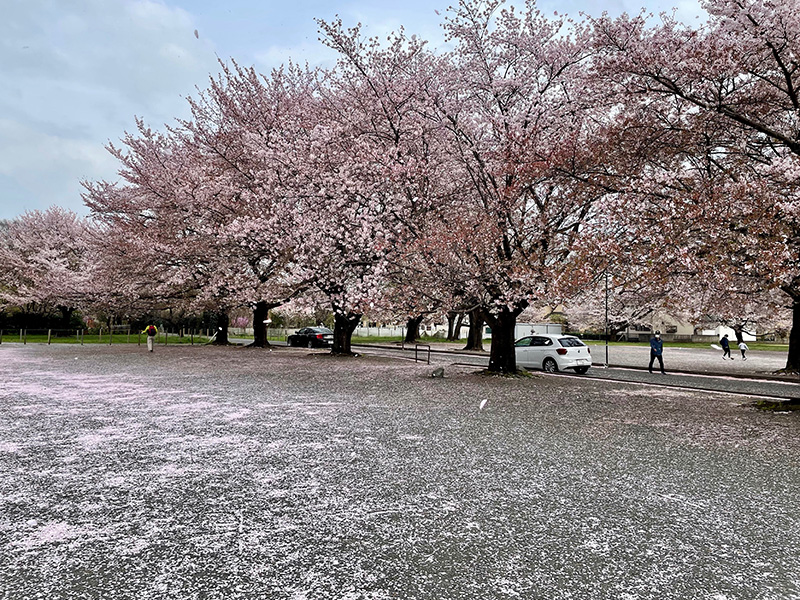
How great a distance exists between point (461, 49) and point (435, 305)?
779 cm

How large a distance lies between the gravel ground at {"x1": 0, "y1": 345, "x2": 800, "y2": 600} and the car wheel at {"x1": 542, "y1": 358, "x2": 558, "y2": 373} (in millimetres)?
9390

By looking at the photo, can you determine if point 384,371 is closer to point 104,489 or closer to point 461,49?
point 461,49

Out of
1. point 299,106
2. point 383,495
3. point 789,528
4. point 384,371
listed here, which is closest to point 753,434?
point 789,528

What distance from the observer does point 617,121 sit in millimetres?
12375

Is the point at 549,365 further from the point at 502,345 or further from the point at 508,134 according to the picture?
the point at 508,134

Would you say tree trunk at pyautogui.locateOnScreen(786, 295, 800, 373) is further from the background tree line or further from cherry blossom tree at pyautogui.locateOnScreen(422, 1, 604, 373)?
cherry blossom tree at pyautogui.locateOnScreen(422, 1, 604, 373)

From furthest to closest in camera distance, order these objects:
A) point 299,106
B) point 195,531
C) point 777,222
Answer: point 299,106
point 777,222
point 195,531

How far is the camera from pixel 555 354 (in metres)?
20.7

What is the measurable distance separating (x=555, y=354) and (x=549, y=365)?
53cm

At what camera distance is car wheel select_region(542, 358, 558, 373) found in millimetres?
20642

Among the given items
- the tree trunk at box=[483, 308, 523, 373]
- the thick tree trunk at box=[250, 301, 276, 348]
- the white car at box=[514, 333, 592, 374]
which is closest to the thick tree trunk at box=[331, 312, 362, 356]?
the thick tree trunk at box=[250, 301, 276, 348]

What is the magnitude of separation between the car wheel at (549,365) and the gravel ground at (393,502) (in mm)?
9390

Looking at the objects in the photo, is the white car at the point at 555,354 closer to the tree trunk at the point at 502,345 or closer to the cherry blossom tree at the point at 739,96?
the tree trunk at the point at 502,345

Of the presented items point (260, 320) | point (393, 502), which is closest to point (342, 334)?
point (260, 320)
